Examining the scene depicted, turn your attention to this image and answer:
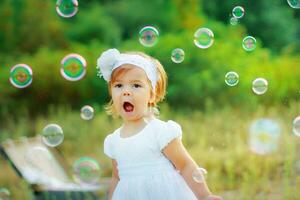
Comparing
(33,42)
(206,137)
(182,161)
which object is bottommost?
(182,161)

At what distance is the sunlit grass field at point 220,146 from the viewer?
16.9 feet

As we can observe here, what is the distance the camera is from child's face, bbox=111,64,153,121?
2.83 meters

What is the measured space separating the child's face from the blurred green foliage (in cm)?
393

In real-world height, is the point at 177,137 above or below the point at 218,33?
below

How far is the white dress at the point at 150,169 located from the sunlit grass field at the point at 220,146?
2.07 metres

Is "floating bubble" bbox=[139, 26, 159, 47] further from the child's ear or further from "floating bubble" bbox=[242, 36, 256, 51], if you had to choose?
the child's ear

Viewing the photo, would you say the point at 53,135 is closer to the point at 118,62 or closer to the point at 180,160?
the point at 118,62

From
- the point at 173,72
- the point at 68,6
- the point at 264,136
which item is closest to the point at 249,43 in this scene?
the point at 264,136

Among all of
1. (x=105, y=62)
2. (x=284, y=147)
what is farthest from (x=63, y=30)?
(x=105, y=62)

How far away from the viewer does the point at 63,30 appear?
7.75 m

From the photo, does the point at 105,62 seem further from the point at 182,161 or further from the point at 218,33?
the point at 218,33

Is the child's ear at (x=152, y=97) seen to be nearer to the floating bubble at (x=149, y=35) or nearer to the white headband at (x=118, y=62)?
the white headband at (x=118, y=62)

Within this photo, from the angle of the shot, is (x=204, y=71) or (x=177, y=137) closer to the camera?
(x=177, y=137)

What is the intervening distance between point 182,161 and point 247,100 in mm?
4062
